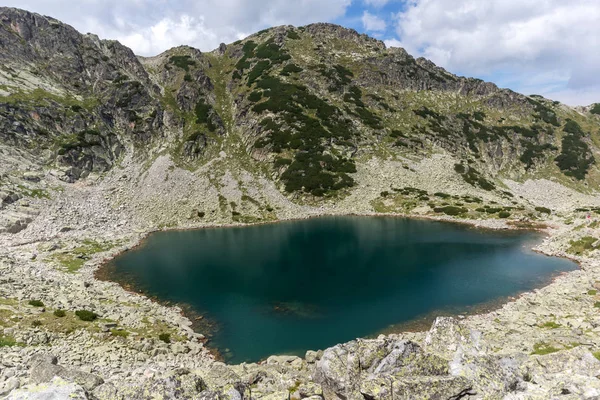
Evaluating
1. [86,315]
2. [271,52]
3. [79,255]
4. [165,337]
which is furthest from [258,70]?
[165,337]

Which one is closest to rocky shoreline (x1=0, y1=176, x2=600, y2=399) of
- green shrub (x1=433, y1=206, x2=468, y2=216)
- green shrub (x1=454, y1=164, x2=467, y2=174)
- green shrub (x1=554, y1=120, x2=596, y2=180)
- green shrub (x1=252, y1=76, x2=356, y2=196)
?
green shrub (x1=433, y1=206, x2=468, y2=216)

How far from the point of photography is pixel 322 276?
42000 mm

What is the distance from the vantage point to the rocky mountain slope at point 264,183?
40.2 ft

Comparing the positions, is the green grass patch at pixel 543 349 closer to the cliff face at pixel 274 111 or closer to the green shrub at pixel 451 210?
the green shrub at pixel 451 210

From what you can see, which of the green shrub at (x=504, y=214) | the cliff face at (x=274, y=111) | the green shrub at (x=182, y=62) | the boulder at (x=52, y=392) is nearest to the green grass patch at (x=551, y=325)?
the boulder at (x=52, y=392)

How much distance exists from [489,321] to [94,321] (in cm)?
3368

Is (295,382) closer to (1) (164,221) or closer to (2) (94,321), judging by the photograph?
(2) (94,321)

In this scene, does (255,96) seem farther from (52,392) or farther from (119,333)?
(52,392)

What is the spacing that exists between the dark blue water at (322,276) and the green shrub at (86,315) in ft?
29.3

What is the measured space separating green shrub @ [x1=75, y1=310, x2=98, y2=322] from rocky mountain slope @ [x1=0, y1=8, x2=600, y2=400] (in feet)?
2.26

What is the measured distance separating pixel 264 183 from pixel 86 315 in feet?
222

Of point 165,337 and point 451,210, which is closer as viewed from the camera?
point 165,337

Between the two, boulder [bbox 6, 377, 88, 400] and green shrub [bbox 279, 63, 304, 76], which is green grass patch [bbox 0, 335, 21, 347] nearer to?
boulder [bbox 6, 377, 88, 400]

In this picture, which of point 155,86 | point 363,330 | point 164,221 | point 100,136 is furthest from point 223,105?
point 363,330
